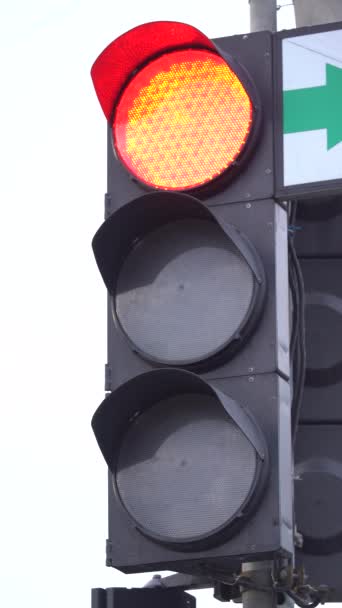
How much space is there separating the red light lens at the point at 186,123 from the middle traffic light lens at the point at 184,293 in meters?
0.16

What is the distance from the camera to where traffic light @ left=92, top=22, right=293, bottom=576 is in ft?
13.8

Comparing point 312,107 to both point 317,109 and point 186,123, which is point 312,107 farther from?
point 186,123

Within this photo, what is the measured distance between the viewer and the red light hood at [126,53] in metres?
4.74

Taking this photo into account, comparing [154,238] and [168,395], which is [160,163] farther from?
[168,395]

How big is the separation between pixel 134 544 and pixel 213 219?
34.1 inches

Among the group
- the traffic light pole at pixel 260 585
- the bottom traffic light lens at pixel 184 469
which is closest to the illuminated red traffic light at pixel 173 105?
the bottom traffic light lens at pixel 184 469

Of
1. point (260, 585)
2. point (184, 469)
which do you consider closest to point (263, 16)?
point (184, 469)

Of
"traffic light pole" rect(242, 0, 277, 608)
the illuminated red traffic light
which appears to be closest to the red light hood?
the illuminated red traffic light

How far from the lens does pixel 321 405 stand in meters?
4.95

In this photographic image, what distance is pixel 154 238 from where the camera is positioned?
4641mm

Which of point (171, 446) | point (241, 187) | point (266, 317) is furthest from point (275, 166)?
point (171, 446)

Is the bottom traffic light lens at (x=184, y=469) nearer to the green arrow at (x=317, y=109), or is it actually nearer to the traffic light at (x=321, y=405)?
the traffic light at (x=321, y=405)

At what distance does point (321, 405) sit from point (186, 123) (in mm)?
915

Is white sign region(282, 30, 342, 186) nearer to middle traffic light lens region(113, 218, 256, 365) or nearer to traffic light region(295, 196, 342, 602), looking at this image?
middle traffic light lens region(113, 218, 256, 365)
